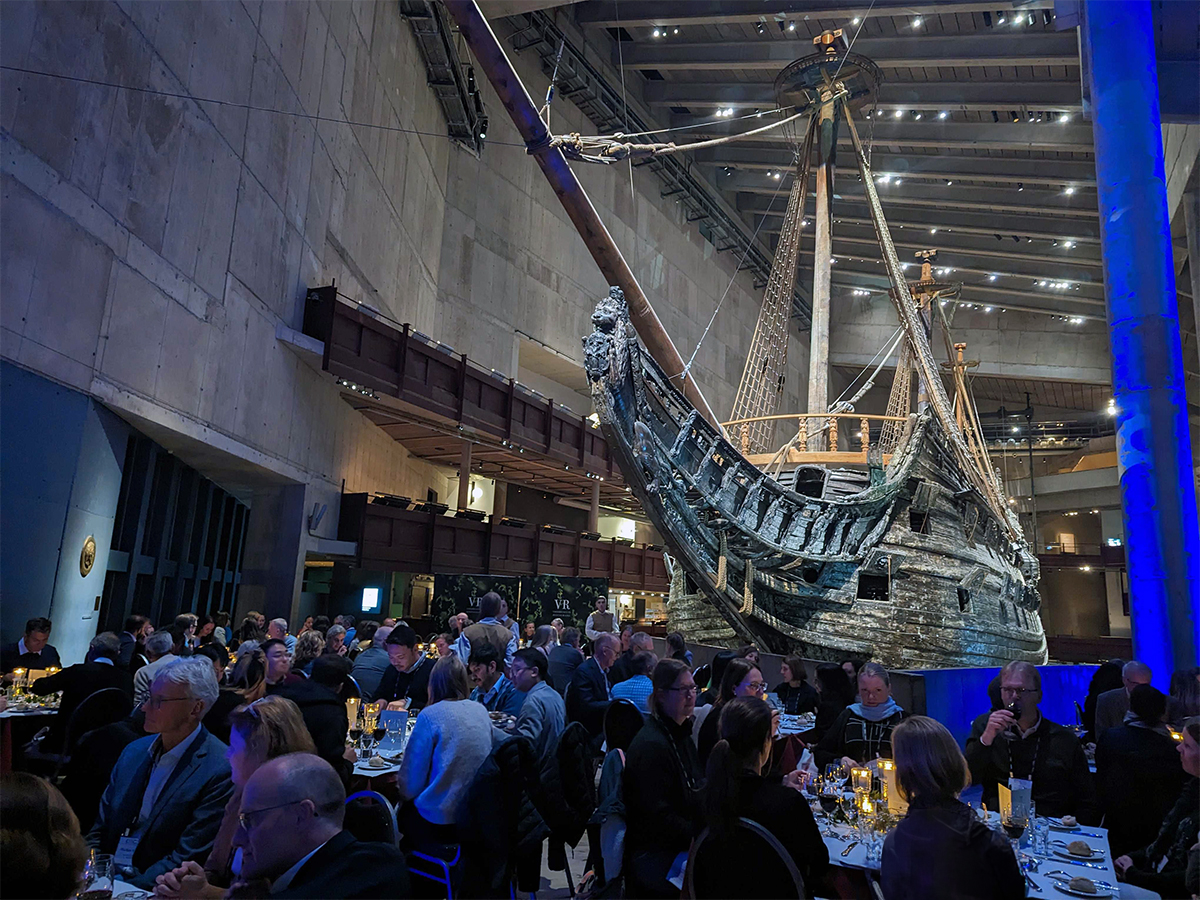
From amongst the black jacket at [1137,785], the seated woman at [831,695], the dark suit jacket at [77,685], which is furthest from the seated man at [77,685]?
the black jacket at [1137,785]

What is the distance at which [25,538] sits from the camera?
6.16 meters

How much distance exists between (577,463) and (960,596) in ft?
31.0

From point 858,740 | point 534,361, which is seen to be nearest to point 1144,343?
point 858,740

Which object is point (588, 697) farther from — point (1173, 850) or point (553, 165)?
point (553, 165)

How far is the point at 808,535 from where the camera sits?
29.0 feet

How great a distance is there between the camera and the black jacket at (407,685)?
16.1 feet

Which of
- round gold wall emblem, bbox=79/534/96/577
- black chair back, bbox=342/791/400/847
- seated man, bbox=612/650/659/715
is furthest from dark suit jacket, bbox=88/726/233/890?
round gold wall emblem, bbox=79/534/96/577

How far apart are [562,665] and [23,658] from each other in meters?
3.97

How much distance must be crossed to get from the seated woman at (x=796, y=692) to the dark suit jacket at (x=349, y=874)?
14.4 ft

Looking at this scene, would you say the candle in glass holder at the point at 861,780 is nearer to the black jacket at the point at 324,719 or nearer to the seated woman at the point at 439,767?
the seated woman at the point at 439,767

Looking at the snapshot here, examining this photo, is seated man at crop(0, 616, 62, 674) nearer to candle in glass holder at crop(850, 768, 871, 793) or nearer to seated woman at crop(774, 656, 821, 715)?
seated woman at crop(774, 656, 821, 715)

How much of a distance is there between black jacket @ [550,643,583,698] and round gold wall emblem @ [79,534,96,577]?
4.52 m

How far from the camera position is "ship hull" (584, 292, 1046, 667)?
743cm

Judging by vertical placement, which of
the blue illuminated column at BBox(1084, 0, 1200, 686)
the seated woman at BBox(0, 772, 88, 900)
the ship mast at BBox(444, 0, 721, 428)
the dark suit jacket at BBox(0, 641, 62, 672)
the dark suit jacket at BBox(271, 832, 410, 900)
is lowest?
the dark suit jacket at BBox(0, 641, 62, 672)
